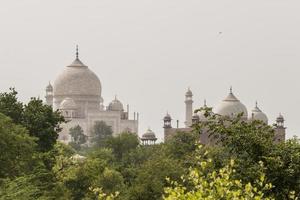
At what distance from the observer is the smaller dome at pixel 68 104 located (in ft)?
536

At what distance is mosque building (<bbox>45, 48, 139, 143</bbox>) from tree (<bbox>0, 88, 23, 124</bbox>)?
10681 cm

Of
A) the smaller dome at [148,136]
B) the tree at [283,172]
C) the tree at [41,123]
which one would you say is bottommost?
the tree at [283,172]

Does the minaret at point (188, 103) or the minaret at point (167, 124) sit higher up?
the minaret at point (188, 103)

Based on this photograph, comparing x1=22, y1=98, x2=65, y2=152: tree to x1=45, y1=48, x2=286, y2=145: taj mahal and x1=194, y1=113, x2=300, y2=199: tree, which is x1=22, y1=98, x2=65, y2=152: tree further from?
x1=45, y1=48, x2=286, y2=145: taj mahal

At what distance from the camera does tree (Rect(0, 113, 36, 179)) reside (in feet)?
134

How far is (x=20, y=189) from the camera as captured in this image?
108ft

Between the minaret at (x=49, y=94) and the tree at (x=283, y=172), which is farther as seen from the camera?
the minaret at (x=49, y=94)

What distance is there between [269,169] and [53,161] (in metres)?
24.4

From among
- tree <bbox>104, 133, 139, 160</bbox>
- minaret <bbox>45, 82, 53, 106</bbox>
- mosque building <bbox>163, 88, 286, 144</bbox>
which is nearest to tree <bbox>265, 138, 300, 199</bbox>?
tree <bbox>104, 133, 139, 160</bbox>

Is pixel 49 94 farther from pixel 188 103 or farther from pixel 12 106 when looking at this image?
pixel 12 106

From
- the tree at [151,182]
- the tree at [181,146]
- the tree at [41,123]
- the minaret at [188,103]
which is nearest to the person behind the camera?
the tree at [151,182]

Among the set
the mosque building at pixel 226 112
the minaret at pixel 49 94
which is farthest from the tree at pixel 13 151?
the minaret at pixel 49 94

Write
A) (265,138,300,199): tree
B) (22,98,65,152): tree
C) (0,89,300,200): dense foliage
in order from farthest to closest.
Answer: (22,98,65,152): tree
(265,138,300,199): tree
(0,89,300,200): dense foliage

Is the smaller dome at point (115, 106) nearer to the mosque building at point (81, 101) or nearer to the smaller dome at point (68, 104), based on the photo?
the mosque building at point (81, 101)
